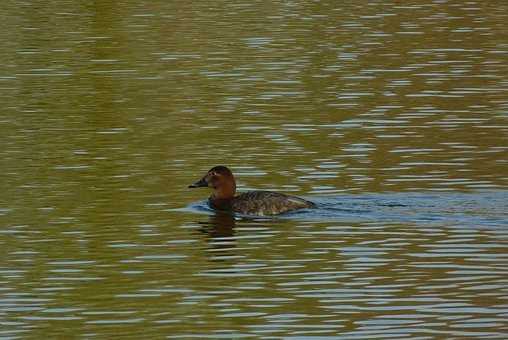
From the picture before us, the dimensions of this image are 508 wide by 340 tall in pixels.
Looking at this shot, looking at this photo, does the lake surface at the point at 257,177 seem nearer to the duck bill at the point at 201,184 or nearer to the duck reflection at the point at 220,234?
the duck reflection at the point at 220,234

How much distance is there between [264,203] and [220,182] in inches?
54.1

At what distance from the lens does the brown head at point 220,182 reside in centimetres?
2386

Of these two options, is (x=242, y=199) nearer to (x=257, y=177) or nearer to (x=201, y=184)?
(x=201, y=184)

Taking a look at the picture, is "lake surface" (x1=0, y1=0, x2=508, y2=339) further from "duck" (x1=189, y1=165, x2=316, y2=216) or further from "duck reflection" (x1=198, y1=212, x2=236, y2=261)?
"duck" (x1=189, y1=165, x2=316, y2=216)

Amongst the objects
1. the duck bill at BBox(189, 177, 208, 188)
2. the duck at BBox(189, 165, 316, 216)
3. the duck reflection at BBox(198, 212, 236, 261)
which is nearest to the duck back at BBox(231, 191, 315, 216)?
the duck at BBox(189, 165, 316, 216)

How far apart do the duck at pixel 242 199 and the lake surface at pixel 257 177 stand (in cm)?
17

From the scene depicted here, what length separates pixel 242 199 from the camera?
23312 mm

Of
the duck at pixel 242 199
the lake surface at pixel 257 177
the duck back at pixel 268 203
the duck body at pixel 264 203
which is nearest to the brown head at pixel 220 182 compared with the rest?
the duck at pixel 242 199

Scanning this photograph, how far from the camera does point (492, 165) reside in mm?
25672

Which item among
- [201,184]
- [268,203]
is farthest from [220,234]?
[201,184]

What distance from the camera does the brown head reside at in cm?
2386

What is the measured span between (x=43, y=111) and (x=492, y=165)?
10620 mm

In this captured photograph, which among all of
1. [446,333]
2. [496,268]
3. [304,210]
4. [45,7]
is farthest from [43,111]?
[45,7]

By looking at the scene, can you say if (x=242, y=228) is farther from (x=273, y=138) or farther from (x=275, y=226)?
(x=273, y=138)
